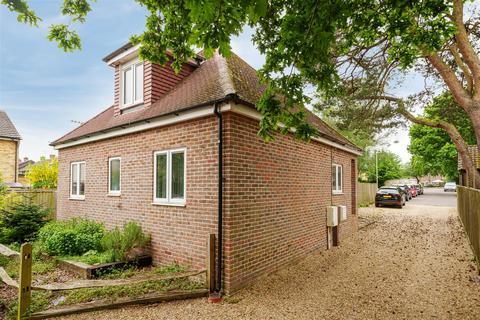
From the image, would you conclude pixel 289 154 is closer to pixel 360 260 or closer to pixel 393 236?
pixel 360 260

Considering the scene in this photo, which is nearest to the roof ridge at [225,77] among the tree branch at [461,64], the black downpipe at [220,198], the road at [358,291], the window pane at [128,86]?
the black downpipe at [220,198]

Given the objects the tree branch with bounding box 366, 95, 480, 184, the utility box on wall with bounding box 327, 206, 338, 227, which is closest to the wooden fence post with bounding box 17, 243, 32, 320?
the utility box on wall with bounding box 327, 206, 338, 227

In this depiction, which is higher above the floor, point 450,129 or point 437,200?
point 450,129

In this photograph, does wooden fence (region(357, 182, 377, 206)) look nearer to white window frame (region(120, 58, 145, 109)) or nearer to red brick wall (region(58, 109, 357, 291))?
red brick wall (region(58, 109, 357, 291))

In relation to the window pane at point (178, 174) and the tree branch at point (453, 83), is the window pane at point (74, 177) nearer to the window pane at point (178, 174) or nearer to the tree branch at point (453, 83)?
the window pane at point (178, 174)

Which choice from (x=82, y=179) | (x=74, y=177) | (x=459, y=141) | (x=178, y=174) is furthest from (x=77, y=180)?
(x=459, y=141)

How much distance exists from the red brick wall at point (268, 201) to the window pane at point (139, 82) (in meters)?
4.33

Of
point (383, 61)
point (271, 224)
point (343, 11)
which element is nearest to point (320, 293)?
point (271, 224)

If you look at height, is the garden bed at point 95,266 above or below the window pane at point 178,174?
below

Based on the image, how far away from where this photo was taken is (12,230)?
9.22 meters

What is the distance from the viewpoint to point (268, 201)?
262 inches

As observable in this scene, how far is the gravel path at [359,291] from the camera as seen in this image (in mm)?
4730

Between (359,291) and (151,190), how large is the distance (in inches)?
209

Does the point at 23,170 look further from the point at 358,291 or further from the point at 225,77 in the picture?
the point at 358,291
